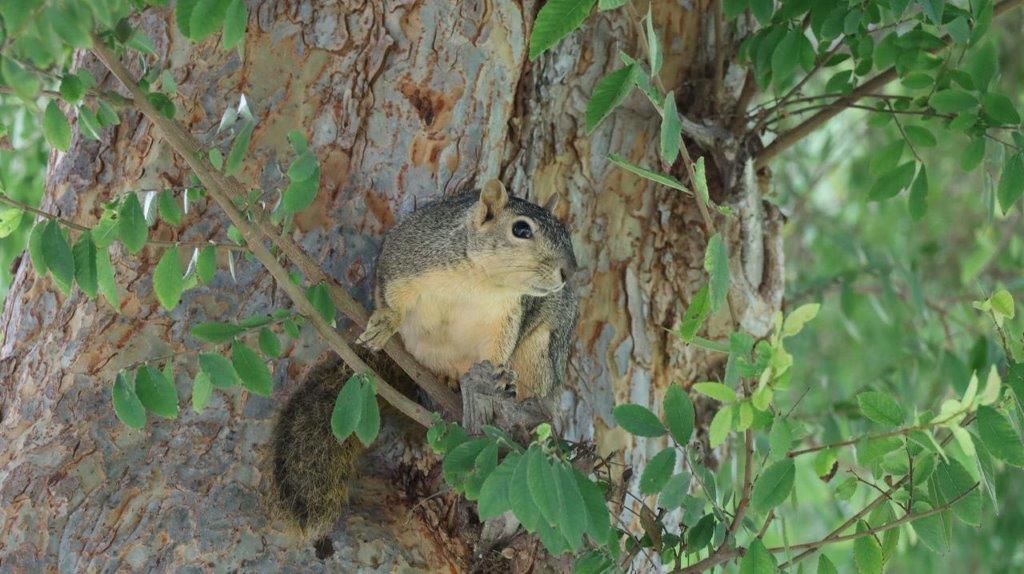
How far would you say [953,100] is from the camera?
1.82 m

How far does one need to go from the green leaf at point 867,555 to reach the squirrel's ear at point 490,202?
811 mm

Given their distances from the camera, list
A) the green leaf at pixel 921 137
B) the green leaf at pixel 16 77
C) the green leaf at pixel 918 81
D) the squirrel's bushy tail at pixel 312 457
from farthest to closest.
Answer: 1. the green leaf at pixel 921 137
2. the green leaf at pixel 918 81
3. the squirrel's bushy tail at pixel 312 457
4. the green leaf at pixel 16 77

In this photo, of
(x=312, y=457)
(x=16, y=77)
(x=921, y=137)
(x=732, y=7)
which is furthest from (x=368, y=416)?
(x=921, y=137)

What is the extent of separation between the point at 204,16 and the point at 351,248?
2.30ft

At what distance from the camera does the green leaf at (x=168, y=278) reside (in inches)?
57.6

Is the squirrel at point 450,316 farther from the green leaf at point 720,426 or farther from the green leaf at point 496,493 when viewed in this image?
the green leaf at point 720,426

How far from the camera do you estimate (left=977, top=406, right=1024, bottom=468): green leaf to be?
1257mm

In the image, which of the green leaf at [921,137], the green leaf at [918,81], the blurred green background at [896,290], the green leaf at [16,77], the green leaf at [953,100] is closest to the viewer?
the green leaf at [16,77]

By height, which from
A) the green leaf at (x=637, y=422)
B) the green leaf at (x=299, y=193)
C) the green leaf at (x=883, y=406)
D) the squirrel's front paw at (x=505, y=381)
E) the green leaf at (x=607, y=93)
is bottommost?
the squirrel's front paw at (x=505, y=381)

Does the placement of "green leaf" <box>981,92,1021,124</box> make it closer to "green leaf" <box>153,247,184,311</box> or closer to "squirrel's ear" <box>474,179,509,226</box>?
"squirrel's ear" <box>474,179,509,226</box>

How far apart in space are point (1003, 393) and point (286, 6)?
53.2 inches

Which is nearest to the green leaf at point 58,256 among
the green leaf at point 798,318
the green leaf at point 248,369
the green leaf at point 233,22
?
the green leaf at point 248,369

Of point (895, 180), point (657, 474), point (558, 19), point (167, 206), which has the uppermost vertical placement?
point (558, 19)

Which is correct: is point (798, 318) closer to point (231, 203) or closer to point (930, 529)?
point (930, 529)
